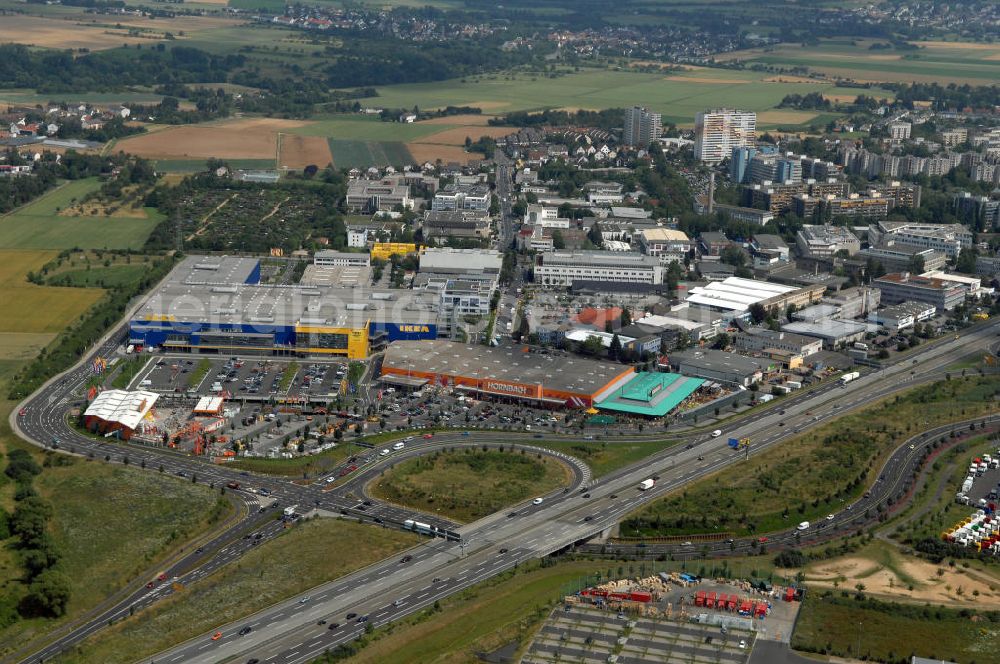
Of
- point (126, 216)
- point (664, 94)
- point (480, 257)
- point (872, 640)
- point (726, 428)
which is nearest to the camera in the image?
point (872, 640)

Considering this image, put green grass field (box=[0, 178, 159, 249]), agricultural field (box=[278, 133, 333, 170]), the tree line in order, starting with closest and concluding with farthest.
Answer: the tree line
green grass field (box=[0, 178, 159, 249])
agricultural field (box=[278, 133, 333, 170])

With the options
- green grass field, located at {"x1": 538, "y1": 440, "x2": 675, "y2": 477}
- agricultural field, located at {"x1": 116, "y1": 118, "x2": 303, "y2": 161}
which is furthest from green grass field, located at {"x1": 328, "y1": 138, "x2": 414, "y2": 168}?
green grass field, located at {"x1": 538, "y1": 440, "x2": 675, "y2": 477}

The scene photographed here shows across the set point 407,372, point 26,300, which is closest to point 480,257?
point 407,372

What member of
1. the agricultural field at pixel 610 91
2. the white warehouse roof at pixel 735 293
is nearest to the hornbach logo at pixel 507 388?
the white warehouse roof at pixel 735 293

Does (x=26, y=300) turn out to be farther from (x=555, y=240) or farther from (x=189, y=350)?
(x=555, y=240)

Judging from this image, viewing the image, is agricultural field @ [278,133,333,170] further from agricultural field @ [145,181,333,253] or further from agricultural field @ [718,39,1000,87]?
agricultural field @ [718,39,1000,87]

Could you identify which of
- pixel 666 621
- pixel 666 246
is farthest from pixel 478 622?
pixel 666 246
